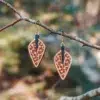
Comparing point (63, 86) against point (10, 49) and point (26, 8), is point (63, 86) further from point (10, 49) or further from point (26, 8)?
point (26, 8)

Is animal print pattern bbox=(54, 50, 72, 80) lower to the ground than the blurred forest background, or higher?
higher

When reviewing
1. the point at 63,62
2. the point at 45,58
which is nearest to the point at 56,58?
the point at 63,62

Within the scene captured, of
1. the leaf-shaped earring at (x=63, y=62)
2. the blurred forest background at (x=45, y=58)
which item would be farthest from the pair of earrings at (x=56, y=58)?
the blurred forest background at (x=45, y=58)

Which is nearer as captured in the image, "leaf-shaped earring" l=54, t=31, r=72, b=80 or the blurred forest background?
"leaf-shaped earring" l=54, t=31, r=72, b=80

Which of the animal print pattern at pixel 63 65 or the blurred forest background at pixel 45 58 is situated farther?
the blurred forest background at pixel 45 58

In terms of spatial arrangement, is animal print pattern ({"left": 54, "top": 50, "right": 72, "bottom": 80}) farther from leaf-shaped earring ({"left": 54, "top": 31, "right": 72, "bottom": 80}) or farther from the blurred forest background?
the blurred forest background

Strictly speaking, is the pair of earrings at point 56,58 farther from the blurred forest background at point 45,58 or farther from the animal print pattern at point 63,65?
the blurred forest background at point 45,58

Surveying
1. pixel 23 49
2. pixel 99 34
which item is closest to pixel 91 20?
pixel 99 34

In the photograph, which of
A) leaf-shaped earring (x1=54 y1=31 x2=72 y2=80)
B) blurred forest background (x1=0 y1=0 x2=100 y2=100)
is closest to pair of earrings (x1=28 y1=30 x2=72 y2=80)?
leaf-shaped earring (x1=54 y1=31 x2=72 y2=80)
